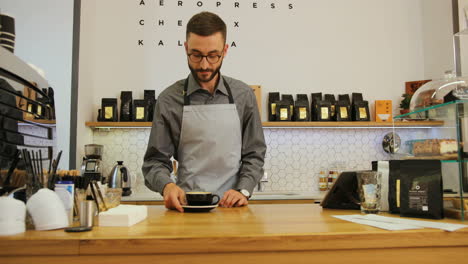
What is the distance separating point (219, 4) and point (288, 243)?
3.45m

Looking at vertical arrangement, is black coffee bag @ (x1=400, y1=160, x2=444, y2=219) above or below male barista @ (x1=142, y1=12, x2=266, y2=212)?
below

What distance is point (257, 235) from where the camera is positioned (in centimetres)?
104

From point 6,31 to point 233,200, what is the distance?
43.9 inches

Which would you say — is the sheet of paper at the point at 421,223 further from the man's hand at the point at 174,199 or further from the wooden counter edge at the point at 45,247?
the wooden counter edge at the point at 45,247

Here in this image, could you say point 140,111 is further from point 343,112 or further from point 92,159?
point 343,112

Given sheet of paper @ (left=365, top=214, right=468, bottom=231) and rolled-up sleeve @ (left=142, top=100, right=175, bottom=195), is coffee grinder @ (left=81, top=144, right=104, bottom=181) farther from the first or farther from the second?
sheet of paper @ (left=365, top=214, right=468, bottom=231)

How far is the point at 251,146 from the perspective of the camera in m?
2.20

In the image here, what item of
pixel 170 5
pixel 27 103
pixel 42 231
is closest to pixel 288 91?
pixel 170 5

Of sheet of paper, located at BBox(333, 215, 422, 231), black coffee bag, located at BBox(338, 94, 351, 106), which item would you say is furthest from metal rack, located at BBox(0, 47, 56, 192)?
black coffee bag, located at BBox(338, 94, 351, 106)

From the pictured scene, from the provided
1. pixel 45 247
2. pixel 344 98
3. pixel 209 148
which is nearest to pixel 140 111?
pixel 209 148

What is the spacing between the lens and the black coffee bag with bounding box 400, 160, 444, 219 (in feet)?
4.31

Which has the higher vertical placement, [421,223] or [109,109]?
[109,109]

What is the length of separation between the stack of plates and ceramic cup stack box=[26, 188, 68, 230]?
0.72 metres

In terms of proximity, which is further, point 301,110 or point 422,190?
point 301,110
